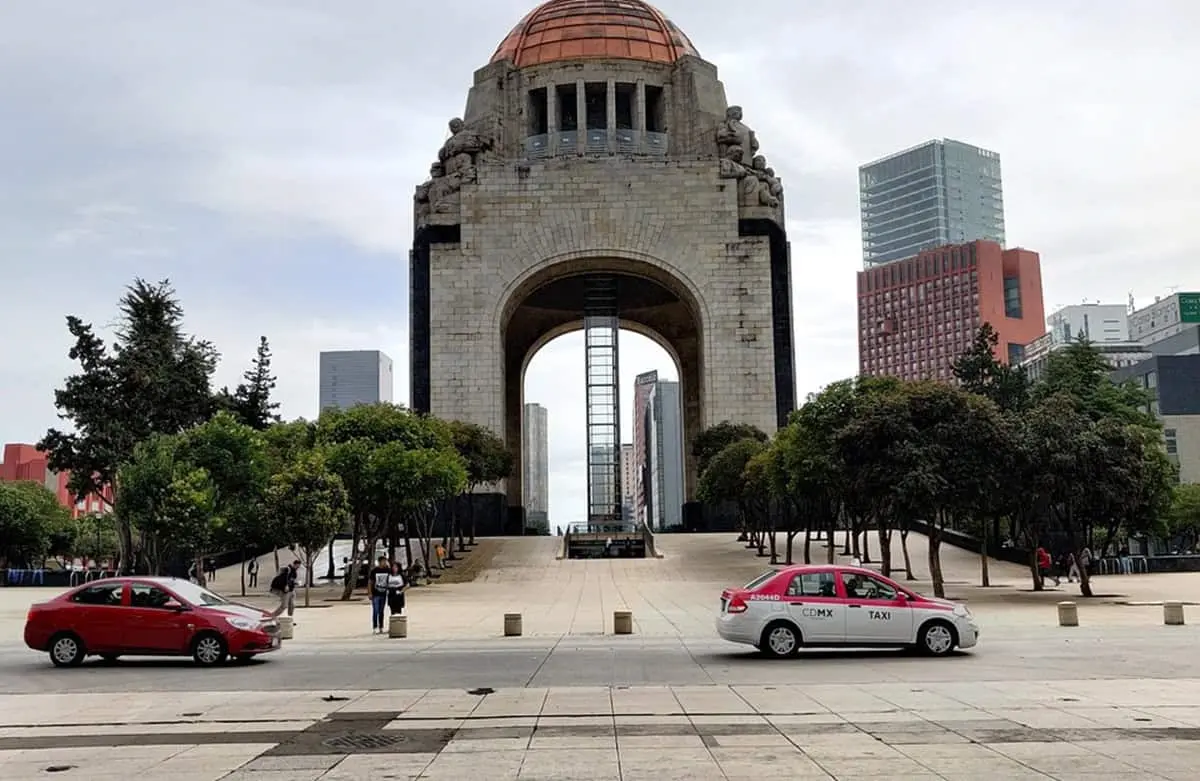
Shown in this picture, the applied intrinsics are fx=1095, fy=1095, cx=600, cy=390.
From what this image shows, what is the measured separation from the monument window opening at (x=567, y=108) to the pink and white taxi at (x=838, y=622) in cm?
5381

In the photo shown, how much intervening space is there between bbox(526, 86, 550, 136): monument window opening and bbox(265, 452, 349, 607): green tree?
4100 cm

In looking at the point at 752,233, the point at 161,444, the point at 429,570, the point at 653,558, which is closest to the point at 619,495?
the point at 752,233

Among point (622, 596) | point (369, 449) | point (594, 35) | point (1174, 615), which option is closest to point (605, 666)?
point (1174, 615)

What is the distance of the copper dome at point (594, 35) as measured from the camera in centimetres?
6650

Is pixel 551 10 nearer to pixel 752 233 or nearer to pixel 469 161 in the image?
pixel 469 161

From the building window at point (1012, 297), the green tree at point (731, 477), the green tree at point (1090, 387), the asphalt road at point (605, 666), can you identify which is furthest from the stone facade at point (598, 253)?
the building window at point (1012, 297)

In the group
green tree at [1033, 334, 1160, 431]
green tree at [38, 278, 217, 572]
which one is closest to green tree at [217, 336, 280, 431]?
green tree at [38, 278, 217, 572]

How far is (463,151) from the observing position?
62906mm

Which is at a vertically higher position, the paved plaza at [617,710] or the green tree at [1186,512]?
the green tree at [1186,512]

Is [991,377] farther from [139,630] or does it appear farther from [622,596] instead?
[139,630]

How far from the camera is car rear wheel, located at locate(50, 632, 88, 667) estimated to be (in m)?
15.6

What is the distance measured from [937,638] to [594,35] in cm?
5769

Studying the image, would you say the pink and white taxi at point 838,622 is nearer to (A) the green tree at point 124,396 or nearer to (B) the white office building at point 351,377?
(A) the green tree at point 124,396

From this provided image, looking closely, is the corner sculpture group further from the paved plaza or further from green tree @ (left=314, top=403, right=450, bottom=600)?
the paved plaza
